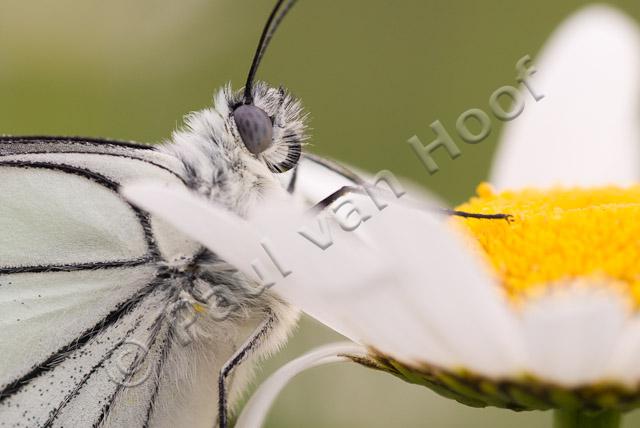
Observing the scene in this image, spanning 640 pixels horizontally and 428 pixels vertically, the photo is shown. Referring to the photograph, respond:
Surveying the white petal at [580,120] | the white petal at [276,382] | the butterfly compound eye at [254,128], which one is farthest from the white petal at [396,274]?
the white petal at [580,120]

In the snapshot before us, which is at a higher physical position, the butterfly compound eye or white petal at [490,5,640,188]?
the butterfly compound eye

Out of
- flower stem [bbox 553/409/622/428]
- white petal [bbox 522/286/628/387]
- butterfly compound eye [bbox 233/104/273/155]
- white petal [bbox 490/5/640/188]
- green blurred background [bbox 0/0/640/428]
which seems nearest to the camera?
white petal [bbox 522/286/628/387]

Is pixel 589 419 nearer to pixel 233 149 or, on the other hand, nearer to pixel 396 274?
pixel 396 274

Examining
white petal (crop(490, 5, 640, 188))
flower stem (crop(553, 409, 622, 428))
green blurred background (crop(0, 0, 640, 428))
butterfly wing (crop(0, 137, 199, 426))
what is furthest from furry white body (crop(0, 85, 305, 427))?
green blurred background (crop(0, 0, 640, 428))

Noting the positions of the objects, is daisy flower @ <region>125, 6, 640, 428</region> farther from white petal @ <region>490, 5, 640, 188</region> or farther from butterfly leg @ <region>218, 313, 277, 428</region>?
white petal @ <region>490, 5, 640, 188</region>

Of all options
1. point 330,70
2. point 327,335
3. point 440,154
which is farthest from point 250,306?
point 330,70

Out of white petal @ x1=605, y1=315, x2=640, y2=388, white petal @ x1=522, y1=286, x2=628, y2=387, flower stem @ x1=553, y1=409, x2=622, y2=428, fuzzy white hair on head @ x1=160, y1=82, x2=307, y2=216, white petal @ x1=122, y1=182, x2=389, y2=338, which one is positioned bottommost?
flower stem @ x1=553, y1=409, x2=622, y2=428

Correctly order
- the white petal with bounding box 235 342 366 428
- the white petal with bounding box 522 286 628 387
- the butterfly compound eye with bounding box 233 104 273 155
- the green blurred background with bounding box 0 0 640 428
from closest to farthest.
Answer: the white petal with bounding box 522 286 628 387, the white petal with bounding box 235 342 366 428, the butterfly compound eye with bounding box 233 104 273 155, the green blurred background with bounding box 0 0 640 428
